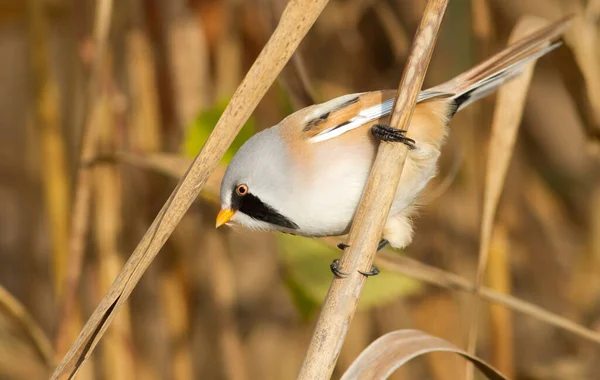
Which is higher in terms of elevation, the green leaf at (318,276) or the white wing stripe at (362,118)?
the white wing stripe at (362,118)

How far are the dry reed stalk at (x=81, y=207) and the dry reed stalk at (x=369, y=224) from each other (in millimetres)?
752

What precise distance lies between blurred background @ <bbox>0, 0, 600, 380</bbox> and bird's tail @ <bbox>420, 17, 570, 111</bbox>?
0.60ft

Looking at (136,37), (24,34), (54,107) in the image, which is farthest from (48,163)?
(24,34)

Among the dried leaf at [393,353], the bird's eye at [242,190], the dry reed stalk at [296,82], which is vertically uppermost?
the dry reed stalk at [296,82]

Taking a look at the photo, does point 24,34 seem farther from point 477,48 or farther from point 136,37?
point 477,48

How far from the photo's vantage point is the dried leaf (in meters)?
1.07

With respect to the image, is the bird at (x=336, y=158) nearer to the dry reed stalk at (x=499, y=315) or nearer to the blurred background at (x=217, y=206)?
the blurred background at (x=217, y=206)

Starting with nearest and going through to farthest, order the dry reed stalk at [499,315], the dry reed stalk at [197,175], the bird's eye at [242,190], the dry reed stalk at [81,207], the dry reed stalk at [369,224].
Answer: the dry reed stalk at [197,175] < the dry reed stalk at [369,224] < the bird's eye at [242,190] < the dry reed stalk at [81,207] < the dry reed stalk at [499,315]

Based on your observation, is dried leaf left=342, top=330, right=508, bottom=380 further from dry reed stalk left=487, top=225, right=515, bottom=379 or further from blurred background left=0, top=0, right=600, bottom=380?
dry reed stalk left=487, top=225, right=515, bottom=379

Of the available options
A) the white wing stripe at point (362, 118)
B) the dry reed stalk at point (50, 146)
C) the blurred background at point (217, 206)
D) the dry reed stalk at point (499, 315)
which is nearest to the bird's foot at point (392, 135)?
the white wing stripe at point (362, 118)

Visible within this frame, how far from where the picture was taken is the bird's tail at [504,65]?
1.39 m

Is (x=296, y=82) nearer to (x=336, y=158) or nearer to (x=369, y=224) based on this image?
(x=336, y=158)

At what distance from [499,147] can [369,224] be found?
18.5 inches

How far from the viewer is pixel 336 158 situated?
1336mm
